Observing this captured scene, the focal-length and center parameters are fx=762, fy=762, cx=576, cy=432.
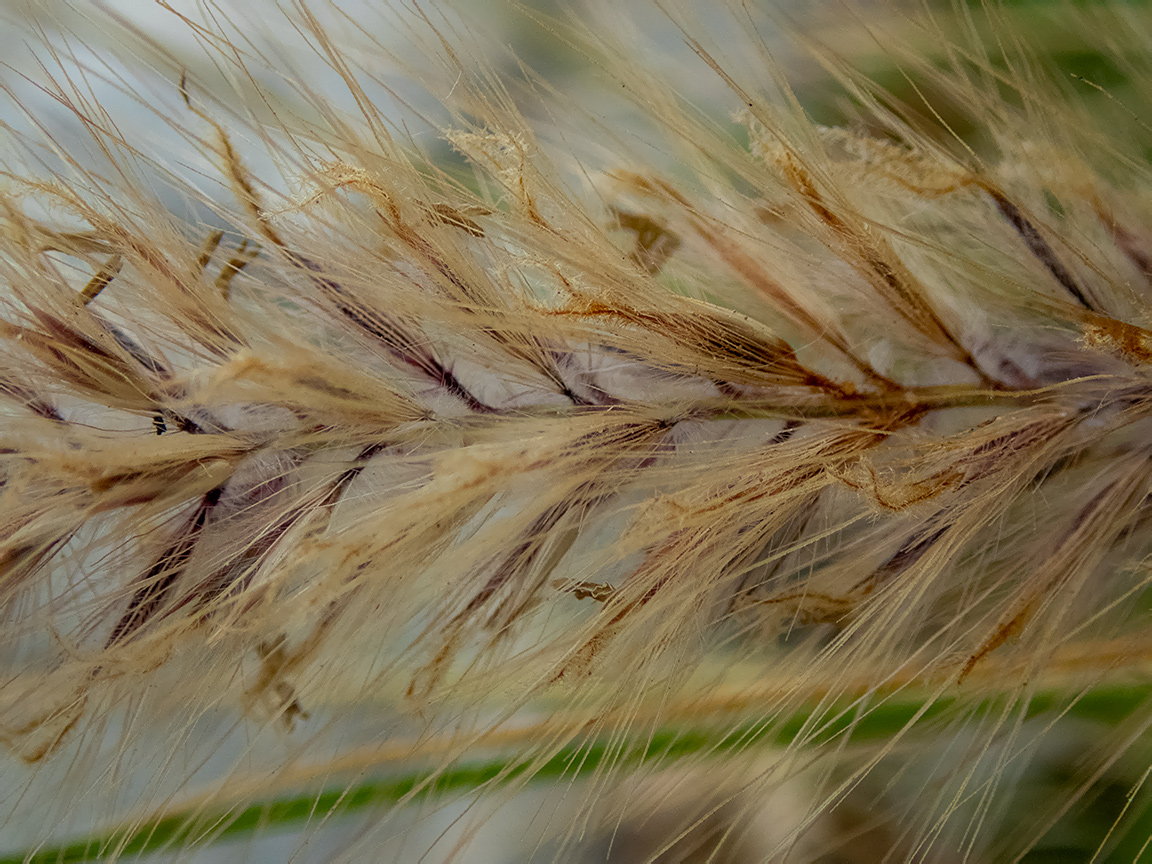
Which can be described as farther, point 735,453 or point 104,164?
point 104,164

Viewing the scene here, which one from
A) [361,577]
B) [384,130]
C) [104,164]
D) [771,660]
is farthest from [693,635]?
[104,164]

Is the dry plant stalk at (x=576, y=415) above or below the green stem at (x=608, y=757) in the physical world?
above

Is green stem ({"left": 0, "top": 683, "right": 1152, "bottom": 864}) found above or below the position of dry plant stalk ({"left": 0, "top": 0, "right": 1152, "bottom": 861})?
below

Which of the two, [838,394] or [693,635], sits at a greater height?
[838,394]

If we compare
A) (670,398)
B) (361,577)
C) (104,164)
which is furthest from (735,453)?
(104,164)

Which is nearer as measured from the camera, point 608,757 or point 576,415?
point 576,415

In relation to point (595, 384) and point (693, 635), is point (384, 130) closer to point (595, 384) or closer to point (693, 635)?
point (595, 384)

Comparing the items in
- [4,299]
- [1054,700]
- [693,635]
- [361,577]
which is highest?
→ [4,299]

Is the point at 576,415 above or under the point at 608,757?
above
